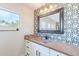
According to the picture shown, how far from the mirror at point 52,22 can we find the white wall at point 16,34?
1.61ft

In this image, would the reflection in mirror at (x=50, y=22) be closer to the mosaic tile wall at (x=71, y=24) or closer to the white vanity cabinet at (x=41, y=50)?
the mosaic tile wall at (x=71, y=24)

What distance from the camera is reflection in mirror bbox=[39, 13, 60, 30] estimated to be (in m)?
2.03

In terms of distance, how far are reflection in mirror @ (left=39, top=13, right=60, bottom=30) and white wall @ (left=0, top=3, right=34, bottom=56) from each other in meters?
0.48

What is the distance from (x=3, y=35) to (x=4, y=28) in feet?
0.36

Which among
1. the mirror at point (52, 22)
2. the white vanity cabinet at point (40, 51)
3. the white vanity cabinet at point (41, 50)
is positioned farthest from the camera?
the mirror at point (52, 22)

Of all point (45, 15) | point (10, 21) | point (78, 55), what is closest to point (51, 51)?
point (78, 55)

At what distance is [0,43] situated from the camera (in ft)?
→ 5.19

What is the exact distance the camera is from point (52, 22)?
6.90ft

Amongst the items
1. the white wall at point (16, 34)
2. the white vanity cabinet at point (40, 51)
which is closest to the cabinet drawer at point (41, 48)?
the white vanity cabinet at point (40, 51)

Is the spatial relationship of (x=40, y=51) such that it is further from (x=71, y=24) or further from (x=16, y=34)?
(x=71, y=24)

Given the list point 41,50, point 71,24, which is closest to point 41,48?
point 41,50

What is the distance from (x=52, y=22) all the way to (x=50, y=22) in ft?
0.16

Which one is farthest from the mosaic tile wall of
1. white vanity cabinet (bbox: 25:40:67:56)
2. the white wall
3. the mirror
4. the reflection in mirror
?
the white wall

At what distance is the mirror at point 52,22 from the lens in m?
1.95
